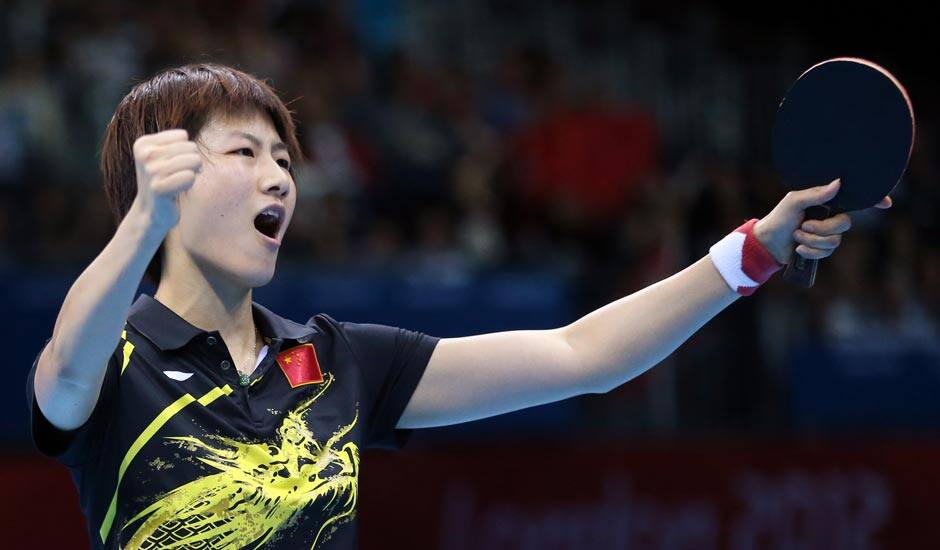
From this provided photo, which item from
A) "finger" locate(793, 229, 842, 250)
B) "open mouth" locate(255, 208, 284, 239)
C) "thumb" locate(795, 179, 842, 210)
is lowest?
"finger" locate(793, 229, 842, 250)

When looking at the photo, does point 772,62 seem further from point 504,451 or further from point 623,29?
point 504,451

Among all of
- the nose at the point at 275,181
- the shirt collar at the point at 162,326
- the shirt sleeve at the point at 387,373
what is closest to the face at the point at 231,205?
the nose at the point at 275,181

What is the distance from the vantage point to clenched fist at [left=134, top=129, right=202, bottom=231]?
88.6 inches

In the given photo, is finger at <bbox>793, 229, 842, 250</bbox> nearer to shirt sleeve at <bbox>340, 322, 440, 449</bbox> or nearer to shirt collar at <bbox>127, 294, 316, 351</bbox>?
shirt sleeve at <bbox>340, 322, 440, 449</bbox>

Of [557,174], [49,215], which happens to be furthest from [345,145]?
[49,215]

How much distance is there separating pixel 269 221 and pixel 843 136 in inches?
50.5

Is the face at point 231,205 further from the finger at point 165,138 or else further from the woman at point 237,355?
the finger at point 165,138

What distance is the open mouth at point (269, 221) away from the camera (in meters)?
2.79

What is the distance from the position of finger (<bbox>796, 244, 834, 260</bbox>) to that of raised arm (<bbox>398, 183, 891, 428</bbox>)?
0.03 metres

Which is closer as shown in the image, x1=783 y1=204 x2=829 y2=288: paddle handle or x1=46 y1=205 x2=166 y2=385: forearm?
x1=46 y1=205 x2=166 y2=385: forearm

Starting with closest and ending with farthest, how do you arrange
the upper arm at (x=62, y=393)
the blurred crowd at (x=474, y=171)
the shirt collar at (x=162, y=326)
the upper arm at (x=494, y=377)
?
1. the upper arm at (x=62, y=393)
2. the shirt collar at (x=162, y=326)
3. the upper arm at (x=494, y=377)
4. the blurred crowd at (x=474, y=171)

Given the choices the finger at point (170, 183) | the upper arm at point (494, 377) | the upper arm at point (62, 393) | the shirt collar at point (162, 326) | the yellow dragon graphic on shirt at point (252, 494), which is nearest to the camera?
the finger at point (170, 183)

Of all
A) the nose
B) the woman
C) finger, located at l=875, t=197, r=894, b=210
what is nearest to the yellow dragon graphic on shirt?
the woman

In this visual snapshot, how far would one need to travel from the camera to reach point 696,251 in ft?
25.1
